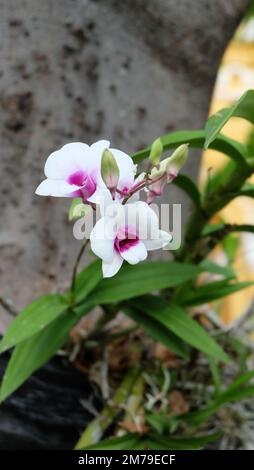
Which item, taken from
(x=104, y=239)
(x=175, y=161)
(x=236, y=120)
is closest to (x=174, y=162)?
(x=175, y=161)

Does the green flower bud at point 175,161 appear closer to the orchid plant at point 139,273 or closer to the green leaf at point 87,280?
the orchid plant at point 139,273

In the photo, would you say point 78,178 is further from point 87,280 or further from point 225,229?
point 225,229

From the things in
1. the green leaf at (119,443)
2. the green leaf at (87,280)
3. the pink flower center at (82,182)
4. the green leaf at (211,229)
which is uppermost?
the green leaf at (211,229)

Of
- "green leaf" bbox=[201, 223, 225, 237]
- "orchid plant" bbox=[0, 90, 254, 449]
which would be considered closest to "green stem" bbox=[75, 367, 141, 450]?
"orchid plant" bbox=[0, 90, 254, 449]

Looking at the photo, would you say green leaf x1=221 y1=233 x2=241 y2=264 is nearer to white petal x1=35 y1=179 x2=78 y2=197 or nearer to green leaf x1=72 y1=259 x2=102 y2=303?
green leaf x1=72 y1=259 x2=102 y2=303

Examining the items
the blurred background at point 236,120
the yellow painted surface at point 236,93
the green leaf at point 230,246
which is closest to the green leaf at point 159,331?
the green leaf at point 230,246
